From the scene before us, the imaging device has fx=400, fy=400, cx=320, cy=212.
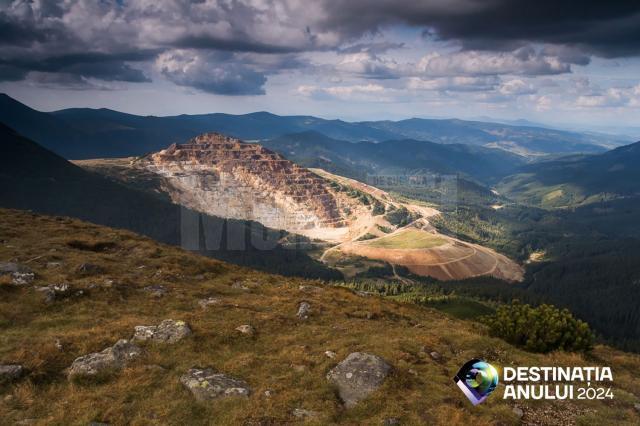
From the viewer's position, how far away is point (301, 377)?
81.7 ft

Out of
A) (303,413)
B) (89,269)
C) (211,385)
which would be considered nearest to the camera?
(303,413)

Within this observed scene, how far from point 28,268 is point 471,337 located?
42.3m

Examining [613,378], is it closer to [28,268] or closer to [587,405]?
[587,405]

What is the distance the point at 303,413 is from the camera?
21141mm

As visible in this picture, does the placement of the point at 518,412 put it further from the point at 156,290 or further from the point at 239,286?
the point at 156,290

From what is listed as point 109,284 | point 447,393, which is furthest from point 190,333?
point 447,393

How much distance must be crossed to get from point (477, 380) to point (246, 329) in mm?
16928

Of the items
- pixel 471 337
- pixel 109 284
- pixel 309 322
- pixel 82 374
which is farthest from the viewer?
pixel 109 284

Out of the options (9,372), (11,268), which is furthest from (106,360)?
(11,268)

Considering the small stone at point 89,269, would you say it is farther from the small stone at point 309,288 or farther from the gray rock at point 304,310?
the small stone at point 309,288

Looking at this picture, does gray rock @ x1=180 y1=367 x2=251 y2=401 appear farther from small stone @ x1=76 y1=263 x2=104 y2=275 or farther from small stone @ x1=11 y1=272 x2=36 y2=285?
small stone @ x1=76 y1=263 x2=104 y2=275

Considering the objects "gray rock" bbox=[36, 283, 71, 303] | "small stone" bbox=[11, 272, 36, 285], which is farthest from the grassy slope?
"small stone" bbox=[11, 272, 36, 285]

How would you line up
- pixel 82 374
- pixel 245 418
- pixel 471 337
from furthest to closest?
pixel 471 337 → pixel 82 374 → pixel 245 418

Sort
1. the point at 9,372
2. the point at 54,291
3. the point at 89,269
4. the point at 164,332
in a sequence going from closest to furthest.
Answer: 1. the point at 9,372
2. the point at 164,332
3. the point at 54,291
4. the point at 89,269
